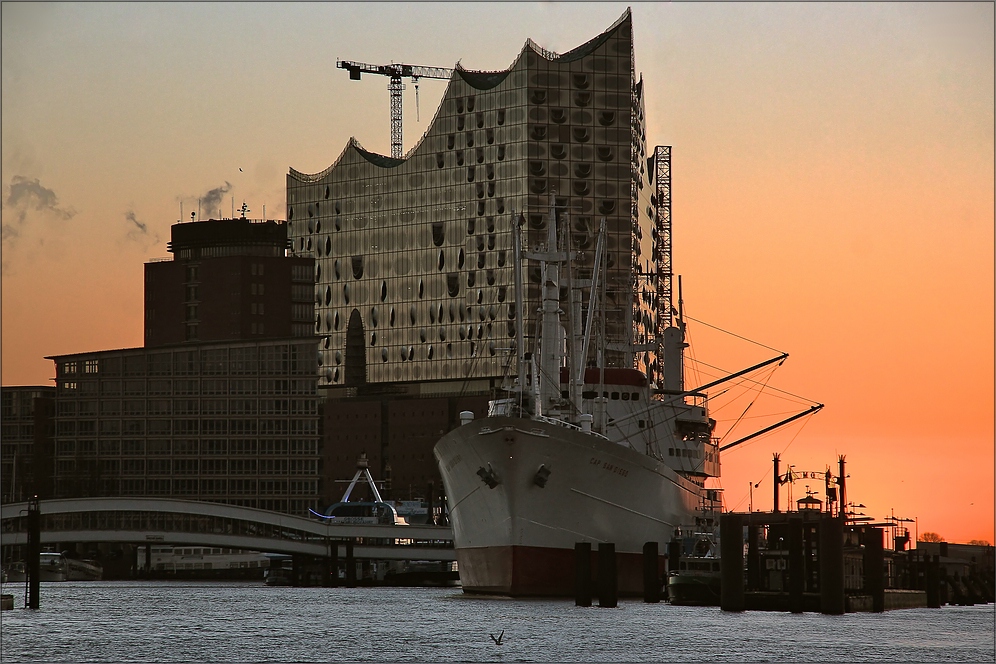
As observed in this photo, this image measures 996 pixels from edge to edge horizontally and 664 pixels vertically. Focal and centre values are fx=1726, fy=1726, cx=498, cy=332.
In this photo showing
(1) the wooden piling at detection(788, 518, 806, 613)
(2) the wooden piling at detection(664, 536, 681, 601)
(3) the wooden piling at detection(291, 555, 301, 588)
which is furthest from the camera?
(3) the wooden piling at detection(291, 555, 301, 588)

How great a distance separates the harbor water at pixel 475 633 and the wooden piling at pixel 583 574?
90cm

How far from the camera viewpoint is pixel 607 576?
89938mm

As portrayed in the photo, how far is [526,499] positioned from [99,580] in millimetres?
92715

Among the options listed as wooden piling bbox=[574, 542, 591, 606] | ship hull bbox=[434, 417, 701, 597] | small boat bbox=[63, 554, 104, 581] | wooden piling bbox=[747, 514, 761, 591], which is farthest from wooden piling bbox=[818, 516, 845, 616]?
small boat bbox=[63, 554, 104, 581]

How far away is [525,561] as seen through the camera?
92.9m

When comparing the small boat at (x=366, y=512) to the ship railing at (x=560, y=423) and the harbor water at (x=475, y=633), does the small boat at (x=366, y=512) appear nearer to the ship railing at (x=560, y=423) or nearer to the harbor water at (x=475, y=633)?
the harbor water at (x=475, y=633)

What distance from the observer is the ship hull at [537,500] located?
92.4 m

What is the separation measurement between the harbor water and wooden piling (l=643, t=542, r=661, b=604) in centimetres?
112

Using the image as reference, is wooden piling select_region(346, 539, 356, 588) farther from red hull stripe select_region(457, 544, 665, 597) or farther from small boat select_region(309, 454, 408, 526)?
red hull stripe select_region(457, 544, 665, 597)

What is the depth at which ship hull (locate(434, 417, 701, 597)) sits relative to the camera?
3637 inches

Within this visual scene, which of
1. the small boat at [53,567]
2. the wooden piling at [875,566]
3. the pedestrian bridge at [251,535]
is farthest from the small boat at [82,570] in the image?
the wooden piling at [875,566]

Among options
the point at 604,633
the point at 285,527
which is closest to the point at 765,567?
the point at 604,633

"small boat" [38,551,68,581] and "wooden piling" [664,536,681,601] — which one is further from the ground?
"wooden piling" [664,536,681,601]

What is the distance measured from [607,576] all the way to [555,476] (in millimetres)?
6542
